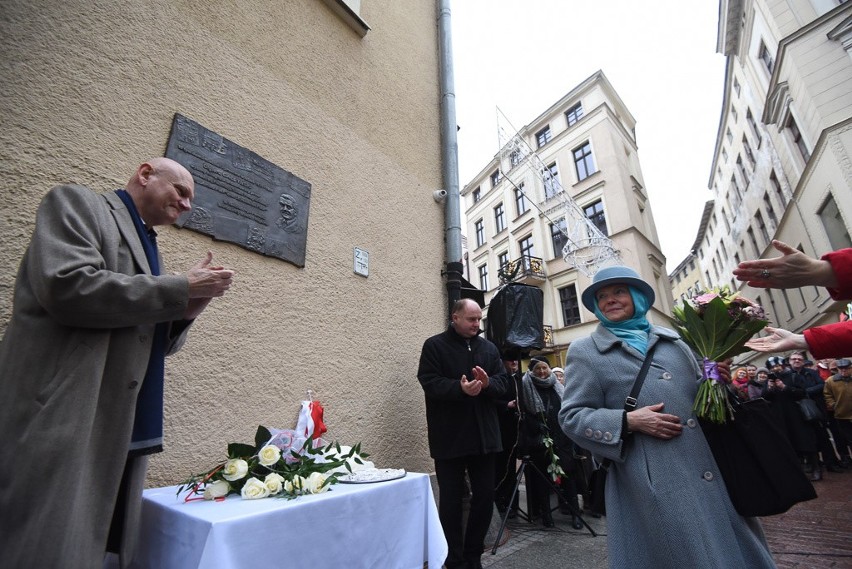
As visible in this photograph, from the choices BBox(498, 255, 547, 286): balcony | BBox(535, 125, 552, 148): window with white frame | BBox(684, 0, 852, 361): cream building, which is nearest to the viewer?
BBox(684, 0, 852, 361): cream building

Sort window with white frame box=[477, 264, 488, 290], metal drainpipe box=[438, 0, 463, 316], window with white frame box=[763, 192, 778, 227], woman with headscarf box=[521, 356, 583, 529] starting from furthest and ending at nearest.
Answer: window with white frame box=[477, 264, 488, 290] → window with white frame box=[763, 192, 778, 227] → metal drainpipe box=[438, 0, 463, 316] → woman with headscarf box=[521, 356, 583, 529]

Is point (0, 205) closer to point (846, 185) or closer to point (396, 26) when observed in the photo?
point (396, 26)

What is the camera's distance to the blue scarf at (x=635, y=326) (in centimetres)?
202

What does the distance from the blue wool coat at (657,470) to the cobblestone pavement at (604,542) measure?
59.3 inches

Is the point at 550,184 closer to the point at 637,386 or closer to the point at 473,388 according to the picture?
the point at 473,388

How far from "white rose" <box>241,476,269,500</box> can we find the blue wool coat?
55.0 inches

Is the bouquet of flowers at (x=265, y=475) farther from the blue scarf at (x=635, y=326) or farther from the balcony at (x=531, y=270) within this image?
the balcony at (x=531, y=270)

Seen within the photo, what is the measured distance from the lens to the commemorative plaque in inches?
97.8

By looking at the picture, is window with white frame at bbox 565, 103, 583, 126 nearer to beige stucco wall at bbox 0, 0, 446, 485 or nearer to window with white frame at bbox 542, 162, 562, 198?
window with white frame at bbox 542, 162, 562, 198

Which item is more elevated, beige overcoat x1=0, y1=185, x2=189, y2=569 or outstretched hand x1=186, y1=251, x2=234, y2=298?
outstretched hand x1=186, y1=251, x2=234, y2=298

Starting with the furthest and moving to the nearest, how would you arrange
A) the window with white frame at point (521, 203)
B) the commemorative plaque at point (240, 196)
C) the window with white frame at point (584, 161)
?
the window with white frame at point (521, 203) < the window with white frame at point (584, 161) < the commemorative plaque at point (240, 196)

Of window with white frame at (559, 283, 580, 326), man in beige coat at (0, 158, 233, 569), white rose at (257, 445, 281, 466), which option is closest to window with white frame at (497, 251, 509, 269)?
window with white frame at (559, 283, 580, 326)

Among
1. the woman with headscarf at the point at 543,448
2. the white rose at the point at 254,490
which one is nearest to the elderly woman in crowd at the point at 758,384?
the woman with headscarf at the point at 543,448

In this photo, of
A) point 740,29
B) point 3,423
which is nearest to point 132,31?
point 3,423
